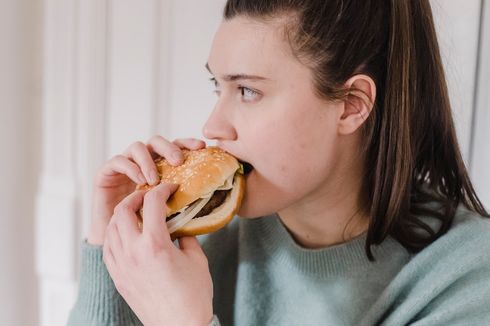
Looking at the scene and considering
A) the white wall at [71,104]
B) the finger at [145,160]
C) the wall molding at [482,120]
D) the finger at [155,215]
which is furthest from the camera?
the white wall at [71,104]

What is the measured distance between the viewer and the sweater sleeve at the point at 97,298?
0.94 meters

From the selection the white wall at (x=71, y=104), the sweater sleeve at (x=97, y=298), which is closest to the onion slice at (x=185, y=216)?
the sweater sleeve at (x=97, y=298)

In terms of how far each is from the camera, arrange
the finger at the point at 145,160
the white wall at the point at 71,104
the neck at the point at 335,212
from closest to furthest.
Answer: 1. the finger at the point at 145,160
2. the neck at the point at 335,212
3. the white wall at the point at 71,104

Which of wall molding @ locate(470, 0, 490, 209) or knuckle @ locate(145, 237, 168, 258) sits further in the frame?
wall molding @ locate(470, 0, 490, 209)

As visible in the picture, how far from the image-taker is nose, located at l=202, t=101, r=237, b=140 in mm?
833

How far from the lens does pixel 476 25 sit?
3.51 ft

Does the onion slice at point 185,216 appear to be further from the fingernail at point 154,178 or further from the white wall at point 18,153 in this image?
the white wall at point 18,153

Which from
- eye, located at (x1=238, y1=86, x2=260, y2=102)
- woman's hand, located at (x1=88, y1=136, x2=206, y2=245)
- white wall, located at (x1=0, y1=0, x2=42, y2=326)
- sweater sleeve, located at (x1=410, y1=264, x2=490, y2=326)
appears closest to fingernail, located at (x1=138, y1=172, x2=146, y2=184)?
woman's hand, located at (x1=88, y1=136, x2=206, y2=245)

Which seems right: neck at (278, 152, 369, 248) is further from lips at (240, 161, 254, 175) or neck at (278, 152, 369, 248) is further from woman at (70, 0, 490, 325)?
lips at (240, 161, 254, 175)

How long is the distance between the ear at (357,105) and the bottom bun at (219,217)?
0.18 m

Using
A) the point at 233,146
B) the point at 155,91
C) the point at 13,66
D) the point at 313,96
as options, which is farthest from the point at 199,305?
the point at 13,66

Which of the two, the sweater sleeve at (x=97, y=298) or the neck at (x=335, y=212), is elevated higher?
the neck at (x=335, y=212)

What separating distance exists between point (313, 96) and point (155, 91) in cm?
58

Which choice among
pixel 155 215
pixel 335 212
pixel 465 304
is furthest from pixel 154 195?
pixel 465 304
